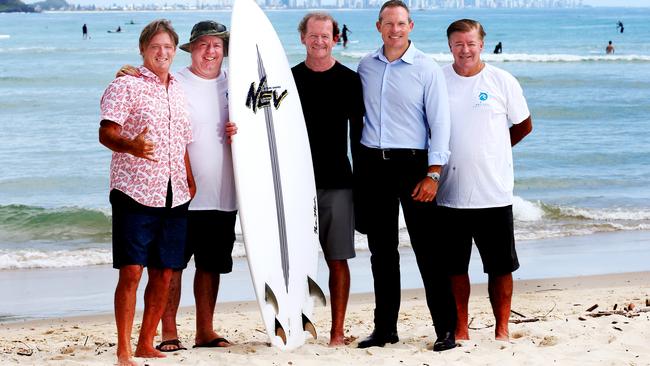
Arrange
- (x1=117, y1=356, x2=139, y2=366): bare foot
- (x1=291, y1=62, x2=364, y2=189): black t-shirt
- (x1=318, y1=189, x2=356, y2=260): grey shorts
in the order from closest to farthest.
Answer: (x1=117, y1=356, x2=139, y2=366): bare foot, (x1=291, y1=62, x2=364, y2=189): black t-shirt, (x1=318, y1=189, x2=356, y2=260): grey shorts

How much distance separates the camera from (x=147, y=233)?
13.6 ft

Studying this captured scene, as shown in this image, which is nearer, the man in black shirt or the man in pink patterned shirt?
the man in pink patterned shirt

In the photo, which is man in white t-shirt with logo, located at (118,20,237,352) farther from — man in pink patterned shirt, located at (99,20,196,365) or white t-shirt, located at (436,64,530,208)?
white t-shirt, located at (436,64,530,208)

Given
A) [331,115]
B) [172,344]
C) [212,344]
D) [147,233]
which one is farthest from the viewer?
[212,344]

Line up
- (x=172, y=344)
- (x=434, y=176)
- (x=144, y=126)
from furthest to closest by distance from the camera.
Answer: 1. (x=172, y=344)
2. (x=434, y=176)
3. (x=144, y=126)

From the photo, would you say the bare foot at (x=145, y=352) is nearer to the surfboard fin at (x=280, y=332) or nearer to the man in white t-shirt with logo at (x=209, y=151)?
the man in white t-shirt with logo at (x=209, y=151)

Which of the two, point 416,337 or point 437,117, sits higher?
point 437,117

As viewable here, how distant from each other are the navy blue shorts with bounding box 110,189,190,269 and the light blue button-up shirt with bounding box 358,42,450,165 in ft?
3.03

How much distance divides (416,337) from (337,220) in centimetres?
78

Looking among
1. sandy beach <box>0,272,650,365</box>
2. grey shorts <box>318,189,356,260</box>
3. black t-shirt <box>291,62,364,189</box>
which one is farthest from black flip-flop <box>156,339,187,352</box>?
black t-shirt <box>291,62,364,189</box>

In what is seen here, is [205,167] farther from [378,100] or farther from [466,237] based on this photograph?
[466,237]

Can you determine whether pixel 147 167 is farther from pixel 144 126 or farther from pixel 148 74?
pixel 148 74

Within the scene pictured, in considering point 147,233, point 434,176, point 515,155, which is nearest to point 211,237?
point 147,233

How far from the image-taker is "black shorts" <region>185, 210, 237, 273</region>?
4.52 m
